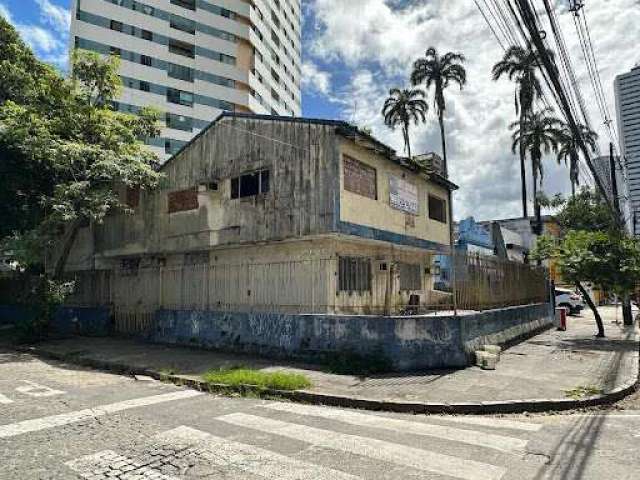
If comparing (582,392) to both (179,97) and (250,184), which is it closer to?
(250,184)

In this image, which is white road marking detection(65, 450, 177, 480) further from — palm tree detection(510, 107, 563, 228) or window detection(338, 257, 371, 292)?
palm tree detection(510, 107, 563, 228)

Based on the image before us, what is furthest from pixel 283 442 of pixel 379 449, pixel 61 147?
pixel 61 147

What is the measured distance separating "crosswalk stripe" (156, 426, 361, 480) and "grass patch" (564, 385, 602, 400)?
5.33 m

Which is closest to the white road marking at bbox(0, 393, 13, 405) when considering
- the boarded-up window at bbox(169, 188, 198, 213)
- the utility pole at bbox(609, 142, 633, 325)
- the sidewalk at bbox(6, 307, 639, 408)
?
the sidewalk at bbox(6, 307, 639, 408)

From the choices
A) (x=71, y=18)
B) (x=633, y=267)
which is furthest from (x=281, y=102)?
(x=633, y=267)

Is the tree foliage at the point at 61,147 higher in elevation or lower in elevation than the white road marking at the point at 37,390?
higher

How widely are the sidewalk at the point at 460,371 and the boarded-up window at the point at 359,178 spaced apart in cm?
507

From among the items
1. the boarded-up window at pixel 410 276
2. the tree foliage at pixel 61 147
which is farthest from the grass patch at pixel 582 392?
the tree foliage at pixel 61 147

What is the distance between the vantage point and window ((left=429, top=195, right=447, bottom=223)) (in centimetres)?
1778

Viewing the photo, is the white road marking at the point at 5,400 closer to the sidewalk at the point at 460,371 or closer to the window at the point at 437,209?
the sidewalk at the point at 460,371

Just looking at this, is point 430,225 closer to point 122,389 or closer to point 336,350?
point 336,350

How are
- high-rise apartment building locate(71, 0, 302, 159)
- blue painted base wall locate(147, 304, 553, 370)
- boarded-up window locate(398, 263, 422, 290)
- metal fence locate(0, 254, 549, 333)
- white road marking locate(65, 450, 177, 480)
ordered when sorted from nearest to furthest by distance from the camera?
white road marking locate(65, 450, 177, 480) → blue painted base wall locate(147, 304, 553, 370) → metal fence locate(0, 254, 549, 333) → boarded-up window locate(398, 263, 422, 290) → high-rise apartment building locate(71, 0, 302, 159)

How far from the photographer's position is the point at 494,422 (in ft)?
21.8

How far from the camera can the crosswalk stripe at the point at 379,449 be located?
4543 mm
